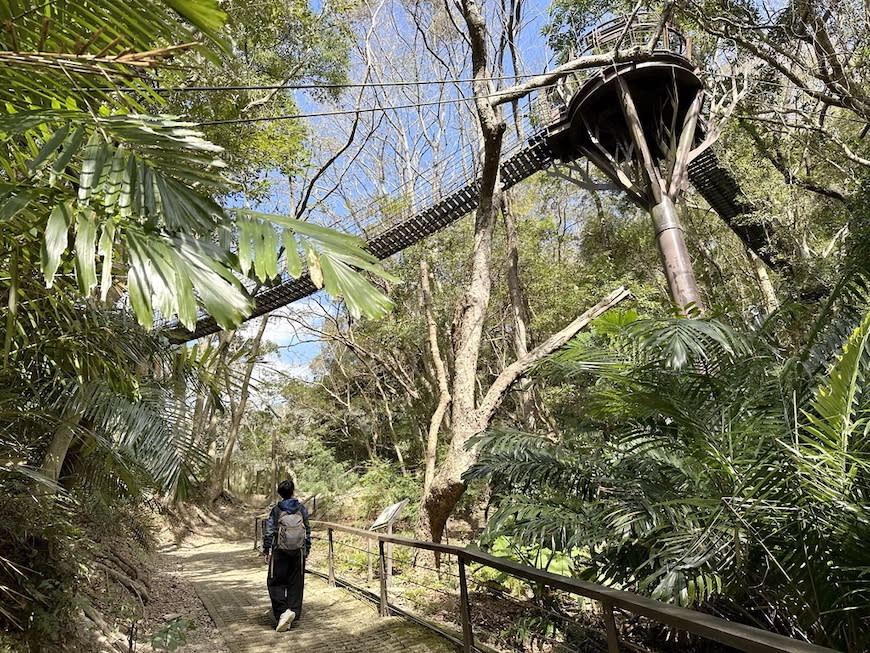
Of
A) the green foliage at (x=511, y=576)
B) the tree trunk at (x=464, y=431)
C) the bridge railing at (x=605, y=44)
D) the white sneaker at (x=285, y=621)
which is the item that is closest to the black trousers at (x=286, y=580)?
the white sneaker at (x=285, y=621)

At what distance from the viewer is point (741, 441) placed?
2545 mm

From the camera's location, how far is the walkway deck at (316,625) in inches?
138

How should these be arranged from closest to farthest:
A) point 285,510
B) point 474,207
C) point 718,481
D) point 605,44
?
point 718,481 < point 285,510 < point 605,44 < point 474,207

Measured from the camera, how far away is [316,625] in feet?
13.6

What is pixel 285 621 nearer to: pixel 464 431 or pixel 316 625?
pixel 316 625

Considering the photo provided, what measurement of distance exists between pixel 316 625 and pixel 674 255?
19.6 ft

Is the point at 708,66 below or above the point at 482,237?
above

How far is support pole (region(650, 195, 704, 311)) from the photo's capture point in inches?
266

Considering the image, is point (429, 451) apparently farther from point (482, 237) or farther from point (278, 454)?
point (278, 454)

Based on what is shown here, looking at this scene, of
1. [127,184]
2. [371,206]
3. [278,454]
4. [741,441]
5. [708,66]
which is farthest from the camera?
[278,454]

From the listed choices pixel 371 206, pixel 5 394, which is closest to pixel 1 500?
pixel 5 394

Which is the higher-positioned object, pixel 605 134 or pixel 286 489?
pixel 605 134

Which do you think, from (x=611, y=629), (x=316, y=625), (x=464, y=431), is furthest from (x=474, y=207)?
(x=611, y=629)

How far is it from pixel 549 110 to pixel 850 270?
768 centimetres
